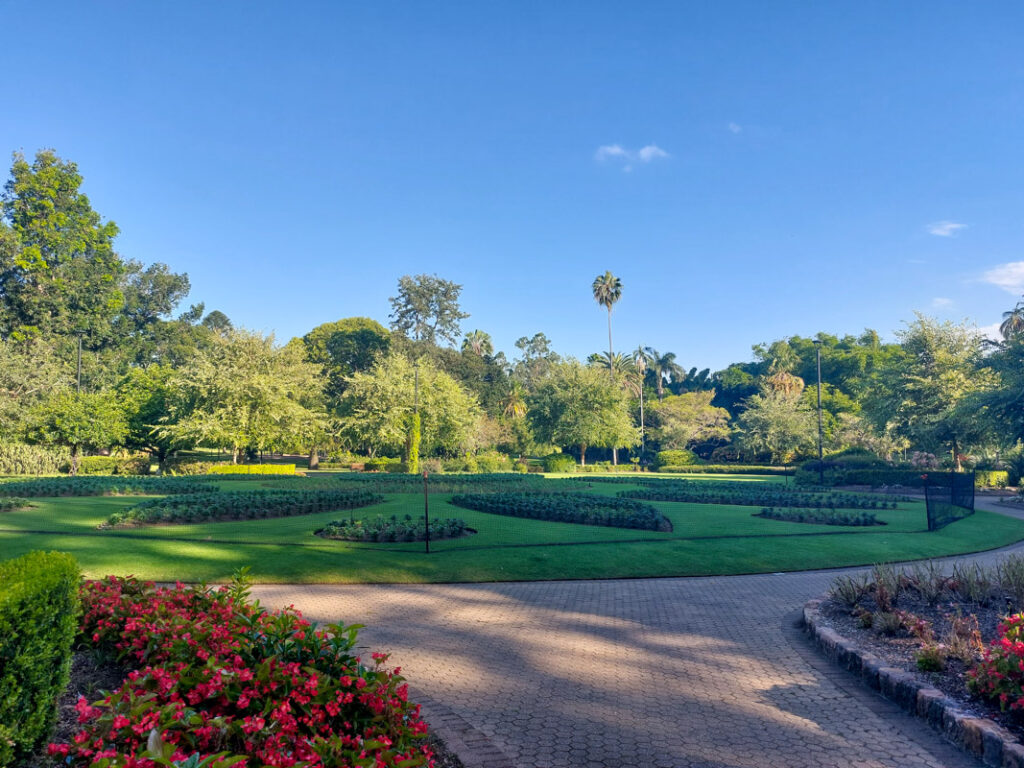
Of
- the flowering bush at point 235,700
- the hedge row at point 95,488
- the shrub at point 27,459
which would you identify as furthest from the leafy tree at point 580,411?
the flowering bush at point 235,700

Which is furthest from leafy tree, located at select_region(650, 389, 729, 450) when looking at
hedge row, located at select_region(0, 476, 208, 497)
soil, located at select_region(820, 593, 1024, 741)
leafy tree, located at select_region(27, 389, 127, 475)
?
soil, located at select_region(820, 593, 1024, 741)

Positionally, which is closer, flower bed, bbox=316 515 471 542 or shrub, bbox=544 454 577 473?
flower bed, bbox=316 515 471 542

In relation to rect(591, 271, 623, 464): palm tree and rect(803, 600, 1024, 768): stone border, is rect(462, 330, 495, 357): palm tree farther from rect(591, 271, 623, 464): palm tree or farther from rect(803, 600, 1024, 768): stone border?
rect(803, 600, 1024, 768): stone border

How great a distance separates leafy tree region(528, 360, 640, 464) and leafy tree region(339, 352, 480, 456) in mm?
9353

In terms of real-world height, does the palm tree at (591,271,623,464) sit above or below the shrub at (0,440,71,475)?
above

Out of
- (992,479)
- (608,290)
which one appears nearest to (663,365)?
(608,290)

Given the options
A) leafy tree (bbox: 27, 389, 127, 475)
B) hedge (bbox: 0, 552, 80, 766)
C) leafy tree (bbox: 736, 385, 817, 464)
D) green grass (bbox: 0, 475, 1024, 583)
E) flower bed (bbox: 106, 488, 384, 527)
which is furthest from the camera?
leafy tree (bbox: 736, 385, 817, 464)

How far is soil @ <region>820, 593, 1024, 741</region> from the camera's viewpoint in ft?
15.7

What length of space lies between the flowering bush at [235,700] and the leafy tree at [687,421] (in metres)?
60.8

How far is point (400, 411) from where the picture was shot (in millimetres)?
43969

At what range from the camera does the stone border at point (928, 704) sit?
14.0ft

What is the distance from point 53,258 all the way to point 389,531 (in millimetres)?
51788

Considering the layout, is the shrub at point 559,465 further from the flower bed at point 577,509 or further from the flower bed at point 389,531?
the flower bed at point 389,531

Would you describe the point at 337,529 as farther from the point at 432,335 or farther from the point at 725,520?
the point at 432,335
